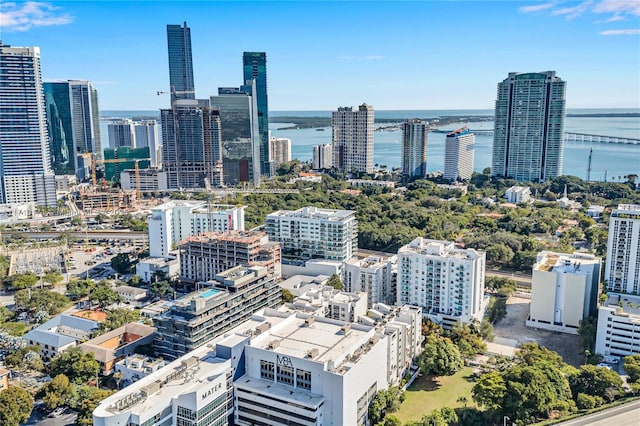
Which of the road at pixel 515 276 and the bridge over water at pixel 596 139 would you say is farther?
the bridge over water at pixel 596 139

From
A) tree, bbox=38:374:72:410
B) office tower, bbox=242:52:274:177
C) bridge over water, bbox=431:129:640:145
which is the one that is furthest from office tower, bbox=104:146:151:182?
bridge over water, bbox=431:129:640:145

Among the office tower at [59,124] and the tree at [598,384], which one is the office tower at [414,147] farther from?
the tree at [598,384]

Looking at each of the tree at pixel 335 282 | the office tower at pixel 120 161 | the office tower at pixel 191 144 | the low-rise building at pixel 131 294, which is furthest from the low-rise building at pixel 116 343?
the office tower at pixel 120 161

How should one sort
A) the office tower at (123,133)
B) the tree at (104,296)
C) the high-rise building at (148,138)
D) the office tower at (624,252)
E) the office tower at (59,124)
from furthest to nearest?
Result: 1. the high-rise building at (148,138)
2. the office tower at (123,133)
3. the office tower at (59,124)
4. the tree at (104,296)
5. the office tower at (624,252)

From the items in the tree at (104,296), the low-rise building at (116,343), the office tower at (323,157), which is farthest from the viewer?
the office tower at (323,157)

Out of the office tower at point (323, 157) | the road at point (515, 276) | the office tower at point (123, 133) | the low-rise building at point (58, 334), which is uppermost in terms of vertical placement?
the office tower at point (123, 133)

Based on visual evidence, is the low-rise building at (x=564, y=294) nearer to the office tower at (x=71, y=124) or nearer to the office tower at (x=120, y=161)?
the office tower at (x=120, y=161)

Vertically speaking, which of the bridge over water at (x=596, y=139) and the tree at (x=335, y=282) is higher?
the bridge over water at (x=596, y=139)
